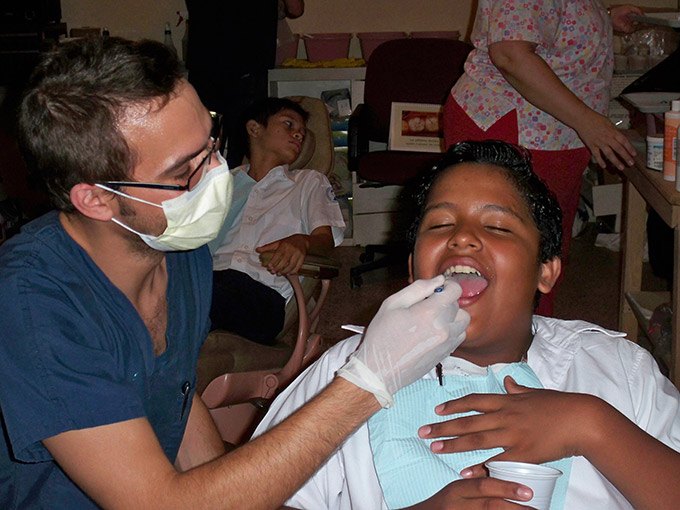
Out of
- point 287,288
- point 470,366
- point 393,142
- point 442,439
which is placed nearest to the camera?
point 442,439

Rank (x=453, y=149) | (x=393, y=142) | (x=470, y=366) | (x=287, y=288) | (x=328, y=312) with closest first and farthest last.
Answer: (x=470, y=366), (x=453, y=149), (x=287, y=288), (x=328, y=312), (x=393, y=142)

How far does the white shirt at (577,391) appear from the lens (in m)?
1.28

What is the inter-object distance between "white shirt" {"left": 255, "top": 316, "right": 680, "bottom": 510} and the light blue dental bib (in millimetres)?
29

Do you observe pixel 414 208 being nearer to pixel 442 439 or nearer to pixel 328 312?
pixel 442 439

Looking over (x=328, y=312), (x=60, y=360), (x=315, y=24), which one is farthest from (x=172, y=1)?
(x=60, y=360)

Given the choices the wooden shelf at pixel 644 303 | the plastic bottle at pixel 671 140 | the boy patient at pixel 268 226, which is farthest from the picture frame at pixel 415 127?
the plastic bottle at pixel 671 140

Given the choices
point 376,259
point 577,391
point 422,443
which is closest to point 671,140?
point 577,391

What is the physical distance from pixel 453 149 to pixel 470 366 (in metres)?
0.40

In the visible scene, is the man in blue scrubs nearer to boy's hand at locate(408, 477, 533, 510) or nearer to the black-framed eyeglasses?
the black-framed eyeglasses

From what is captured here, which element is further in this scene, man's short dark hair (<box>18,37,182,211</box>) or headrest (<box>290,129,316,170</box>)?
headrest (<box>290,129,316,170</box>)

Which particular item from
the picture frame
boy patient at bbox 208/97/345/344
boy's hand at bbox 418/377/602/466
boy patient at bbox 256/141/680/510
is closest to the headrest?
boy patient at bbox 208/97/345/344

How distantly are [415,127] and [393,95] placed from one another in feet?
0.77

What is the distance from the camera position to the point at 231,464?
1185mm

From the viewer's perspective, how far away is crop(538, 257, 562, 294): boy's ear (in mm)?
1504
